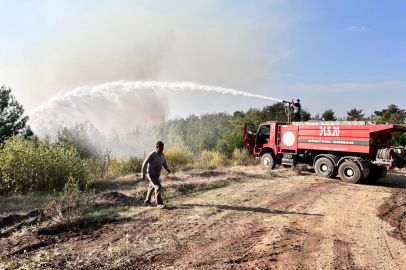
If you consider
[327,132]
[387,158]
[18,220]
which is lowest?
[18,220]

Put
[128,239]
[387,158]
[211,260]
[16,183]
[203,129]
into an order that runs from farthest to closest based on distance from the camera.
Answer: [203,129] < [387,158] < [16,183] < [128,239] < [211,260]

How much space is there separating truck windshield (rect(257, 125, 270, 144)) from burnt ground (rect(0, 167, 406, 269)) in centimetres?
683

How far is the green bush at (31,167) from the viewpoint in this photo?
820 cm

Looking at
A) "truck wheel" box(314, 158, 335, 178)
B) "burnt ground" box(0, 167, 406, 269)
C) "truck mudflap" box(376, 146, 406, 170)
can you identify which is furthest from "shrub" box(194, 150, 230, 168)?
"truck mudflap" box(376, 146, 406, 170)

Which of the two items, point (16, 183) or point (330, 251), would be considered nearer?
point (330, 251)

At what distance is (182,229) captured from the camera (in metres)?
5.16

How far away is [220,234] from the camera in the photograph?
4918mm

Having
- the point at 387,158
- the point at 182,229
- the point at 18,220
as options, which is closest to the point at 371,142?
the point at 387,158

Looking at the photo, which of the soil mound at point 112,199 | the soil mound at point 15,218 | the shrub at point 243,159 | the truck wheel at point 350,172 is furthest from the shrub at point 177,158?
the soil mound at point 15,218

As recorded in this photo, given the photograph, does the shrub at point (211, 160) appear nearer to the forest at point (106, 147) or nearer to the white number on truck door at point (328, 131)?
the forest at point (106, 147)

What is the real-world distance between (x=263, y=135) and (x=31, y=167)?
1135 centimetres

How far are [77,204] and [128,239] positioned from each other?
2.20 meters

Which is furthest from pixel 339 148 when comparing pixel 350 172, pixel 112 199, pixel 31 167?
pixel 31 167

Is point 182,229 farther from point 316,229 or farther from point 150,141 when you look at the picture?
point 150,141
